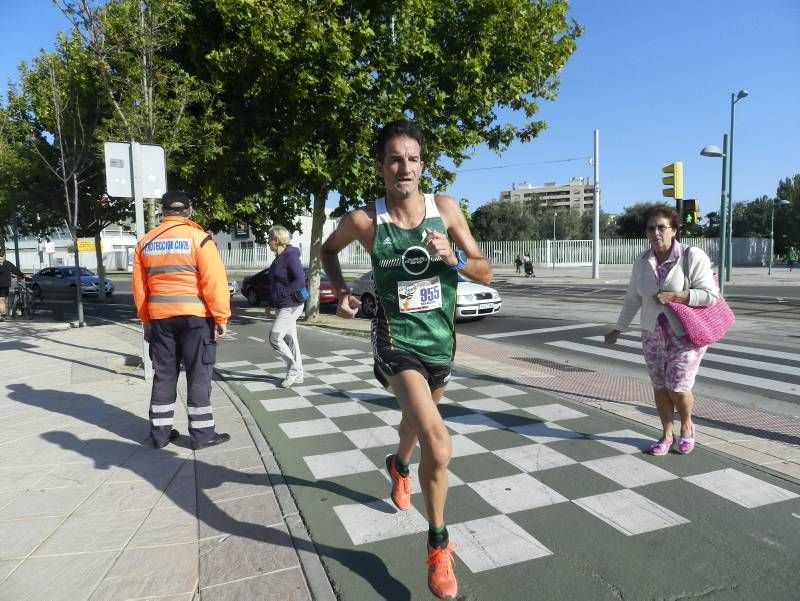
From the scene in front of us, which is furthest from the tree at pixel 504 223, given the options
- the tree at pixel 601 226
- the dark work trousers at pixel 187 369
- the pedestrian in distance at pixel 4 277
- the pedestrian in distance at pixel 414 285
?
the pedestrian in distance at pixel 414 285

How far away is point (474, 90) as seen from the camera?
11.2 m

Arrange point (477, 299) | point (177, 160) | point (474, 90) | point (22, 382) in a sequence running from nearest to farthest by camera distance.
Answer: point (22, 382) → point (177, 160) → point (474, 90) → point (477, 299)

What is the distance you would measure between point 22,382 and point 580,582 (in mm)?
6866

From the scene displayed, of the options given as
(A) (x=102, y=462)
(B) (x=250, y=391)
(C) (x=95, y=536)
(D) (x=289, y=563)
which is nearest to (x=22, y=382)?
(B) (x=250, y=391)

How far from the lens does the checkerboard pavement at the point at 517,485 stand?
2.82 m

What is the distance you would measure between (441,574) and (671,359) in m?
2.42

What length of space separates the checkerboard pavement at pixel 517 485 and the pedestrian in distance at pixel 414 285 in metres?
0.55

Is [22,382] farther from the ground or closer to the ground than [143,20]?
closer to the ground

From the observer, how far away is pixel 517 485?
3.48 metres

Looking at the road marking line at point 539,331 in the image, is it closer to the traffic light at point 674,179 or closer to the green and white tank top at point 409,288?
the traffic light at point 674,179

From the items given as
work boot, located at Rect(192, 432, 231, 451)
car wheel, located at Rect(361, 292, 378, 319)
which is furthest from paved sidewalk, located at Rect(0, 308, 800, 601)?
car wheel, located at Rect(361, 292, 378, 319)

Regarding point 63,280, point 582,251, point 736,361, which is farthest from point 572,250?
point 736,361

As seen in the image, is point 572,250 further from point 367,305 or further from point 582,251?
point 367,305

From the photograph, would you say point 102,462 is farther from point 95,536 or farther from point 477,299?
point 477,299
